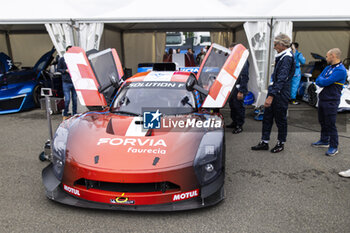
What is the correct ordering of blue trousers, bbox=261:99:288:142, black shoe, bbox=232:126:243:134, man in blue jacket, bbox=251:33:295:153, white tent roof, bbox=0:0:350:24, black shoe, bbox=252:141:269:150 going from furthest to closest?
white tent roof, bbox=0:0:350:24 → black shoe, bbox=232:126:243:134 → black shoe, bbox=252:141:269:150 → blue trousers, bbox=261:99:288:142 → man in blue jacket, bbox=251:33:295:153

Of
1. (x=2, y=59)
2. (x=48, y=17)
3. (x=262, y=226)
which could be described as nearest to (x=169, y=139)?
(x=262, y=226)

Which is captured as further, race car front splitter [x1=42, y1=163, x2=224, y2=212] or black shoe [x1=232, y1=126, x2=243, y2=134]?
black shoe [x1=232, y1=126, x2=243, y2=134]

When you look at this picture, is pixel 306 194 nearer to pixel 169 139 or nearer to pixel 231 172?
pixel 231 172

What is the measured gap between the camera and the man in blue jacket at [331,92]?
4234 mm

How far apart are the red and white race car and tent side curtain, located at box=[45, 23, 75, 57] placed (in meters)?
4.40

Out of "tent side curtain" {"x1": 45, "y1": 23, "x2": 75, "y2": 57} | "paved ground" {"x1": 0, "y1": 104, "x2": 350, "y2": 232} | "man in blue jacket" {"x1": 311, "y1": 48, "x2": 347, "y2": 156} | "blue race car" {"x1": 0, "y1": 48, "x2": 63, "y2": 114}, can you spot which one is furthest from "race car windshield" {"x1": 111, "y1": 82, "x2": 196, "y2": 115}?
"blue race car" {"x1": 0, "y1": 48, "x2": 63, "y2": 114}

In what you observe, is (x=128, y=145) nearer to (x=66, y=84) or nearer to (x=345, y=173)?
(x=345, y=173)

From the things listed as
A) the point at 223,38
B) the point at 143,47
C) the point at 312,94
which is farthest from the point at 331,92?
the point at 143,47

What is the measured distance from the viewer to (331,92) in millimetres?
4395

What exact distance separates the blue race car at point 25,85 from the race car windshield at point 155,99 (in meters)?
4.77

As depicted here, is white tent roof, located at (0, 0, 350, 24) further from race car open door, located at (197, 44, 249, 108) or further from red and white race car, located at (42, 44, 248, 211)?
red and white race car, located at (42, 44, 248, 211)

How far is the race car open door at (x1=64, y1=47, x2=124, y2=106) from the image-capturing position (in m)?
4.41

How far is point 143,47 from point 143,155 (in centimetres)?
1087

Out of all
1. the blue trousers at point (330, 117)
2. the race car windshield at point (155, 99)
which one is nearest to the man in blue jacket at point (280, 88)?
the blue trousers at point (330, 117)
